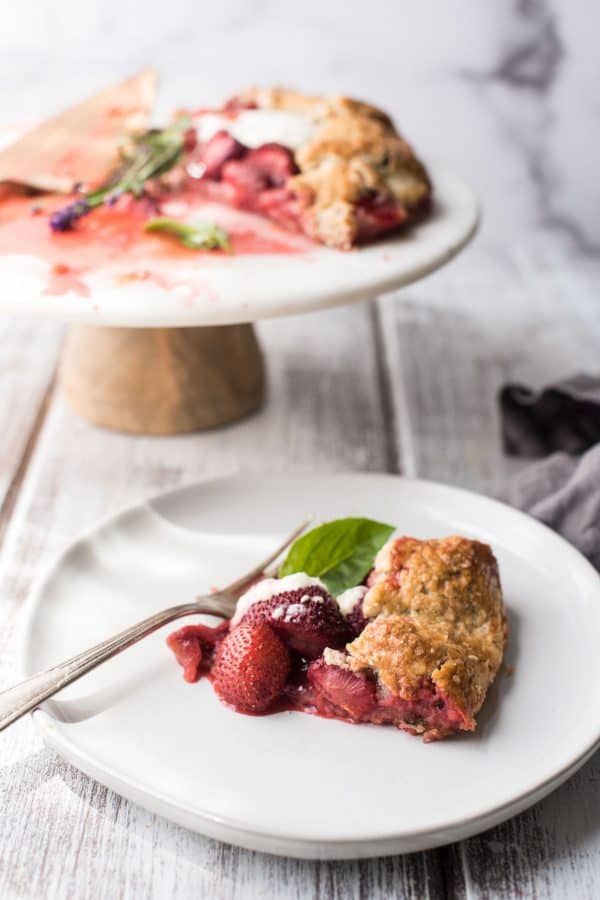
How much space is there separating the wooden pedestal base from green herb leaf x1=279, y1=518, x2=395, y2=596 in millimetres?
706

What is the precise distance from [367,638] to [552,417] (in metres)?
0.85

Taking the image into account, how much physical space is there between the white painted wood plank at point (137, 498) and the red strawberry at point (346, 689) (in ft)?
0.51

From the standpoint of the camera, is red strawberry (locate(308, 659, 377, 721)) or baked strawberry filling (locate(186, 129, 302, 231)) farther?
baked strawberry filling (locate(186, 129, 302, 231))

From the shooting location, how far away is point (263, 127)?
1.98m

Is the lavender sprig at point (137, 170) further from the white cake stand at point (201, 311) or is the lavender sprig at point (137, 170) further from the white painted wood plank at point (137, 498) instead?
the white painted wood plank at point (137, 498)

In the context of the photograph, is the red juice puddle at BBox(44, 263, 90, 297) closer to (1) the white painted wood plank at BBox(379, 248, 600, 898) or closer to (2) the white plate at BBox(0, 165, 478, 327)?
(2) the white plate at BBox(0, 165, 478, 327)

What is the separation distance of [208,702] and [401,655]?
224 mm

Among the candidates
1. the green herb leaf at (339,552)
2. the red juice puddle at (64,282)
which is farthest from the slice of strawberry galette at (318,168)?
the green herb leaf at (339,552)

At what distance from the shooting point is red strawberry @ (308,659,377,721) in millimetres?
1142

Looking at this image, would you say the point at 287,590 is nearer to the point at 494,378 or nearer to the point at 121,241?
Answer: the point at 121,241

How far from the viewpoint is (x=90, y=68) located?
2.87 metres

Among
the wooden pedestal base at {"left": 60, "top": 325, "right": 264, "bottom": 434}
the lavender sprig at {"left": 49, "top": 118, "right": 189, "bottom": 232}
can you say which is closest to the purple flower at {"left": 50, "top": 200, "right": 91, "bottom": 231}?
the lavender sprig at {"left": 49, "top": 118, "right": 189, "bottom": 232}

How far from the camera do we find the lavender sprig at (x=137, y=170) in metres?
1.81

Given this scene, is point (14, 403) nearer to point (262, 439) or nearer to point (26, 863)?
point (262, 439)
